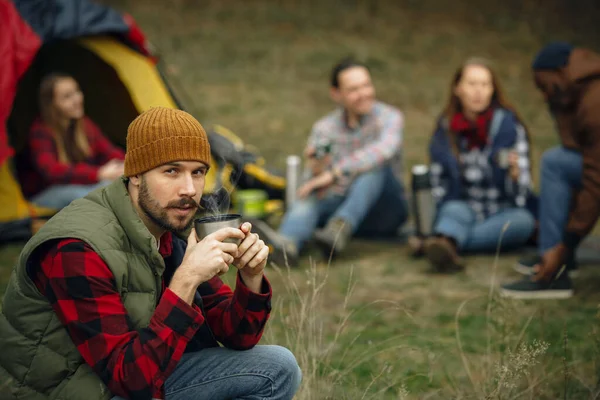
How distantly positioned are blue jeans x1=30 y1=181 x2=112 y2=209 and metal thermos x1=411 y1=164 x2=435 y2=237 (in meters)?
2.01

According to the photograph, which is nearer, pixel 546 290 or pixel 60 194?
pixel 546 290

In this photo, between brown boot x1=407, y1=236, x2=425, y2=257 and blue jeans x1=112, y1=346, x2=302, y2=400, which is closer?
blue jeans x1=112, y1=346, x2=302, y2=400

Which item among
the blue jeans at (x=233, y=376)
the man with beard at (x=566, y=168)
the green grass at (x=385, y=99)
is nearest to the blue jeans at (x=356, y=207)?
the green grass at (x=385, y=99)

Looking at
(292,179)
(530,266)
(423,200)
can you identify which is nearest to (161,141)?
(423,200)

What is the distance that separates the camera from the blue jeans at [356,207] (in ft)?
17.3

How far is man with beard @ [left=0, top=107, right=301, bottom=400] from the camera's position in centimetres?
198

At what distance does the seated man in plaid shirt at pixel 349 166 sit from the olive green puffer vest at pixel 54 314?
3.04 meters

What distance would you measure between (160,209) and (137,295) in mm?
230

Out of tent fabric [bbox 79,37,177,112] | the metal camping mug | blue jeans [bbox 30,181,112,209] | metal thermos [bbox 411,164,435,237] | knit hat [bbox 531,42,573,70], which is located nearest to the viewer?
the metal camping mug

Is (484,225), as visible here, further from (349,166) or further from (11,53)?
(11,53)

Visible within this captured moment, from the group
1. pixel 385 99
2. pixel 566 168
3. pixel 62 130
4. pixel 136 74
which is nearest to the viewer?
pixel 566 168

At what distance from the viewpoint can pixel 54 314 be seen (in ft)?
6.72

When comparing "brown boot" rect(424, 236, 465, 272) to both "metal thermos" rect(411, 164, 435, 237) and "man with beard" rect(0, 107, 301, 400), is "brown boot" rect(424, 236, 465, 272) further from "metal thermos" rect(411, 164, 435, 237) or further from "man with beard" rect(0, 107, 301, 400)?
"man with beard" rect(0, 107, 301, 400)

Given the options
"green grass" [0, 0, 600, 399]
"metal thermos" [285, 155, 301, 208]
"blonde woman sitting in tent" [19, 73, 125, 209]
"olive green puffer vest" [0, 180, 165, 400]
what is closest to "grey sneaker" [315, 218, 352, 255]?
"green grass" [0, 0, 600, 399]
